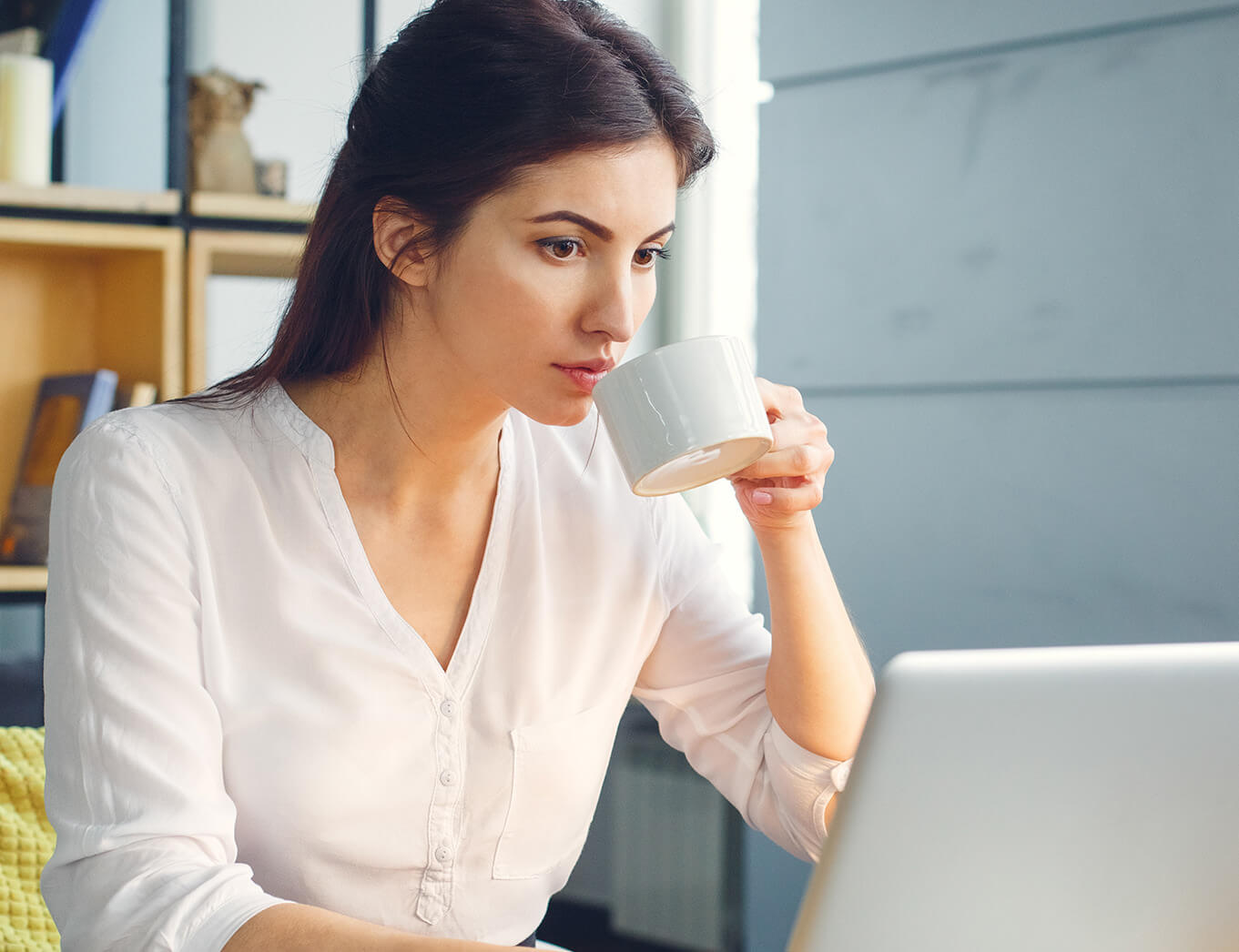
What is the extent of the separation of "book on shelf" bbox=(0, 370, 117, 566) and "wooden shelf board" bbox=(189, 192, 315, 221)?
303 millimetres

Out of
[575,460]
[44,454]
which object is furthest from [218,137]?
[575,460]

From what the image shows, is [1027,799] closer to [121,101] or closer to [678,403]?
[678,403]

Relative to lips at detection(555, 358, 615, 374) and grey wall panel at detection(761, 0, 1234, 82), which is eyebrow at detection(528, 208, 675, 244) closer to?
lips at detection(555, 358, 615, 374)

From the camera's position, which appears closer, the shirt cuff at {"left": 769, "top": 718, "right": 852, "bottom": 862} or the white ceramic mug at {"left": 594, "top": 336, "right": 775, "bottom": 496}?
the white ceramic mug at {"left": 594, "top": 336, "right": 775, "bottom": 496}

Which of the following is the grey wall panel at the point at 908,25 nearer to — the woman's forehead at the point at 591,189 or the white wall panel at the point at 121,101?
the white wall panel at the point at 121,101

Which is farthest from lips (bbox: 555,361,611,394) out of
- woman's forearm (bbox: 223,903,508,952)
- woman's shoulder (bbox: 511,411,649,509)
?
woman's forearm (bbox: 223,903,508,952)

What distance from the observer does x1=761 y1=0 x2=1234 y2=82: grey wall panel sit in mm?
2076

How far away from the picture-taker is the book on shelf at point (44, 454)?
77.0 inches

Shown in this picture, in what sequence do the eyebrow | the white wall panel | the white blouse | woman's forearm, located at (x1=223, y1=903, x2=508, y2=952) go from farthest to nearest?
the white wall panel < the eyebrow < the white blouse < woman's forearm, located at (x1=223, y1=903, x2=508, y2=952)

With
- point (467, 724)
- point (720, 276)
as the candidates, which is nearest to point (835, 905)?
point (467, 724)

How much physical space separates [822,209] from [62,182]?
139 cm

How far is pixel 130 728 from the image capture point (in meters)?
0.88

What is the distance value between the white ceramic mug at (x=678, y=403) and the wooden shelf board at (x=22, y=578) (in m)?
1.31

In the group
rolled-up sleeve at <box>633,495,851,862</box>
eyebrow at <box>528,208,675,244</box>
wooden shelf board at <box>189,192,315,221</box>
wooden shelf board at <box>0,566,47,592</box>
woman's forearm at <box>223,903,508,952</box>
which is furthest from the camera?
wooden shelf board at <box>189,192,315,221</box>
